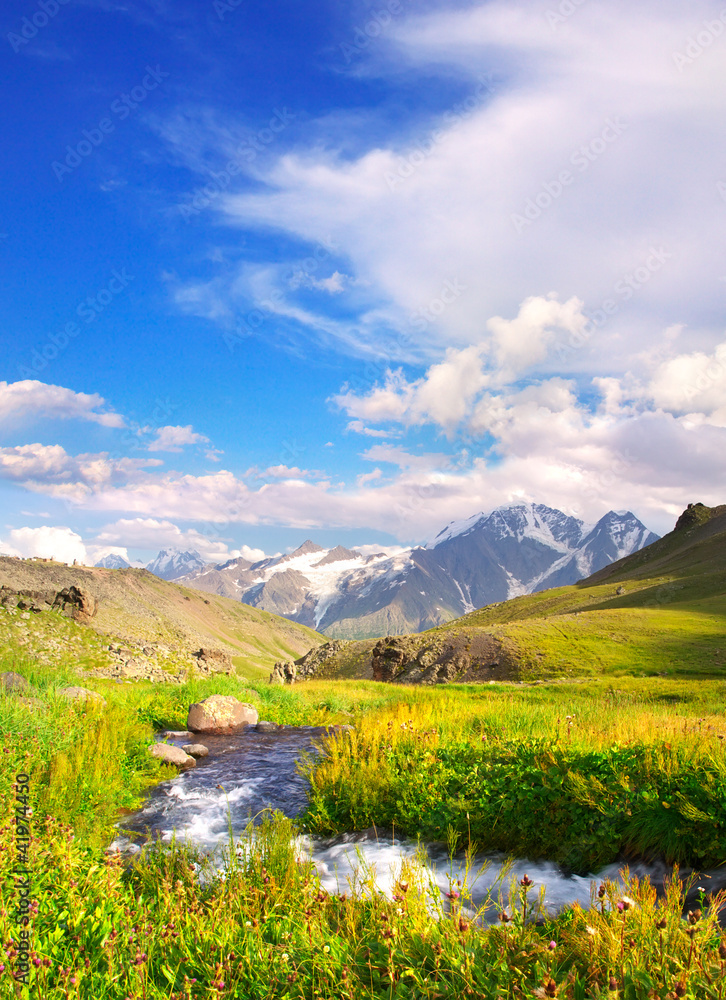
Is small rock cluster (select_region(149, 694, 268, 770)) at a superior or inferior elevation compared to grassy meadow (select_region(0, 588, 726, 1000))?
inferior

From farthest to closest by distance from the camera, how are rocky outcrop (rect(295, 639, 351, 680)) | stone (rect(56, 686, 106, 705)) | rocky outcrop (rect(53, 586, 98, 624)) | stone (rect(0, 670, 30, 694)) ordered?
1. rocky outcrop (rect(295, 639, 351, 680))
2. rocky outcrop (rect(53, 586, 98, 624))
3. stone (rect(56, 686, 106, 705))
4. stone (rect(0, 670, 30, 694))

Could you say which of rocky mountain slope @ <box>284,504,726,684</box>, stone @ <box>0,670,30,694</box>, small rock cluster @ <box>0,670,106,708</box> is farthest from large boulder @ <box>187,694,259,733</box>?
rocky mountain slope @ <box>284,504,726,684</box>

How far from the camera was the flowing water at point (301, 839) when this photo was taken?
24.1 ft

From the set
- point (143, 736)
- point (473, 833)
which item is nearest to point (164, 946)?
point (473, 833)

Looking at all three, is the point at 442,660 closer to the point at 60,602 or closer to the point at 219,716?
the point at 60,602

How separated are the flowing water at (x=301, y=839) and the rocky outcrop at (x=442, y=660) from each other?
3296cm

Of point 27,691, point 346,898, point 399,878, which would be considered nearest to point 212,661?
point 27,691

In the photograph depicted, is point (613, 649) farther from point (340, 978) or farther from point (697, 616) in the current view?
point (340, 978)

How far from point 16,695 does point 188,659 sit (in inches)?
1182

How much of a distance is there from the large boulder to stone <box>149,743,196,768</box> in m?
3.98

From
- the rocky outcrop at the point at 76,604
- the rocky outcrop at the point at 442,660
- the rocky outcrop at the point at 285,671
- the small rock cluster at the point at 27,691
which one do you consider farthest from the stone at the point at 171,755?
the rocky outcrop at the point at 285,671

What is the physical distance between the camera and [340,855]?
29.6ft

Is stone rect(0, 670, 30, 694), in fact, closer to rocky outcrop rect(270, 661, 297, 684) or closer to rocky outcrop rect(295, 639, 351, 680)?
rocky outcrop rect(270, 661, 297, 684)

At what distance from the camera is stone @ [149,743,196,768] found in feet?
45.1
